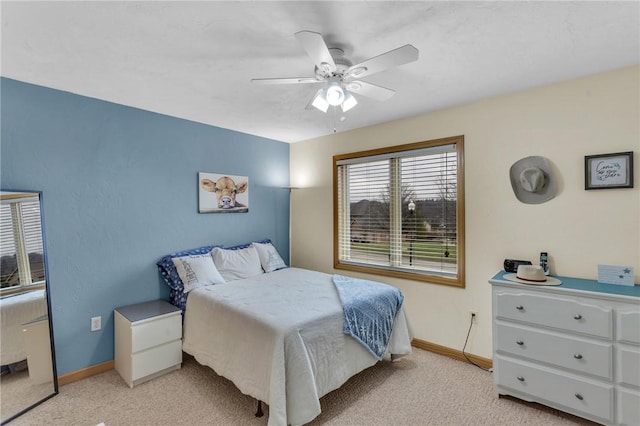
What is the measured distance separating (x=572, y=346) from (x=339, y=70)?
2358 millimetres

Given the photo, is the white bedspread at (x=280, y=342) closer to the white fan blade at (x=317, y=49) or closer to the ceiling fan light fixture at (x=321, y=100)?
the ceiling fan light fixture at (x=321, y=100)

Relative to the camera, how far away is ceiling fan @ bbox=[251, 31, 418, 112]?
4.91 feet

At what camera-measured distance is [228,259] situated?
3.35m

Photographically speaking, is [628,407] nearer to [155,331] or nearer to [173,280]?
[155,331]

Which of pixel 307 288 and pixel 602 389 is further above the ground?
pixel 307 288

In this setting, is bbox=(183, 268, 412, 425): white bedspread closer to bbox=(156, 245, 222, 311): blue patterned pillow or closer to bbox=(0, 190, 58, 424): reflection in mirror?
bbox=(156, 245, 222, 311): blue patterned pillow

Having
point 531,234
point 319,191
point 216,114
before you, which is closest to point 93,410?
point 216,114

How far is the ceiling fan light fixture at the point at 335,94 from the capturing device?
190 cm

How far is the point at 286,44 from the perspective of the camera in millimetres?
1823

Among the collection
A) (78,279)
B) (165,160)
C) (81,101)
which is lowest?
(78,279)

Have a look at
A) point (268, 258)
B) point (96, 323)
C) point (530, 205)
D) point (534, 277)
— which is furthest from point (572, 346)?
point (96, 323)

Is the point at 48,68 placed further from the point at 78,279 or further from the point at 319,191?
the point at 319,191

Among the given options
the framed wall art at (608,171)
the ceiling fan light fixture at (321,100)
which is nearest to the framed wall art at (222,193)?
the ceiling fan light fixture at (321,100)

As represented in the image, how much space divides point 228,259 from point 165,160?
123 cm
